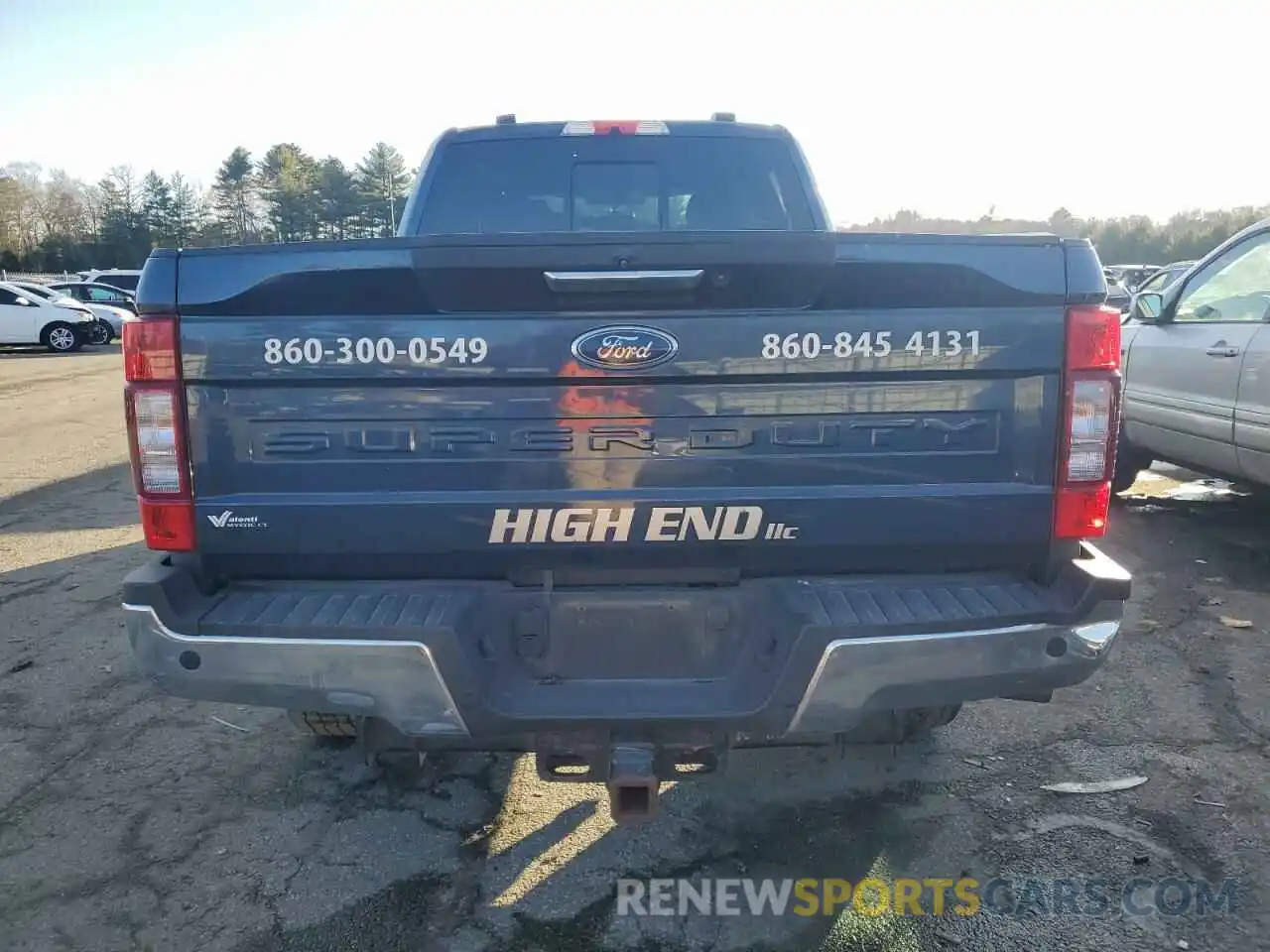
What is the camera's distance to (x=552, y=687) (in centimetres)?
240

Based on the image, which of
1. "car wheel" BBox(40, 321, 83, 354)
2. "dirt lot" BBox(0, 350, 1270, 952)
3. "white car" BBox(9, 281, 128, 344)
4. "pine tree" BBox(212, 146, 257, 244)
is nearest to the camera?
"dirt lot" BBox(0, 350, 1270, 952)

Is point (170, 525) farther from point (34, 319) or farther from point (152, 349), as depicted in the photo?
point (34, 319)

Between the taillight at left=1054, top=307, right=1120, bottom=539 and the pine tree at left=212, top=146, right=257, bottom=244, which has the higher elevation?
the pine tree at left=212, top=146, right=257, bottom=244

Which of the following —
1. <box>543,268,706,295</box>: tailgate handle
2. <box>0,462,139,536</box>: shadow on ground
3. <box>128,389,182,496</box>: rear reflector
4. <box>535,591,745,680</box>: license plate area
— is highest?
<box>543,268,706,295</box>: tailgate handle

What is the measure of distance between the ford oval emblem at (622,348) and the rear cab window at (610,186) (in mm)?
2122

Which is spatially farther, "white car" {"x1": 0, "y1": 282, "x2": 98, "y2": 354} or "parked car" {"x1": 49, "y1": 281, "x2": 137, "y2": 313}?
"parked car" {"x1": 49, "y1": 281, "x2": 137, "y2": 313}

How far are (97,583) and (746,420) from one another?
15.7 ft

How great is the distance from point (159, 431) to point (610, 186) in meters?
2.60

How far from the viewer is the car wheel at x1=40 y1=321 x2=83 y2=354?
2298 centimetres

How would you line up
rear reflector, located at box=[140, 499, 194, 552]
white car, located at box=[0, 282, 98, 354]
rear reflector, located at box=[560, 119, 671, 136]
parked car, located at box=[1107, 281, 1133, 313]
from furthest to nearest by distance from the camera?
white car, located at box=[0, 282, 98, 354]
rear reflector, located at box=[560, 119, 671, 136]
parked car, located at box=[1107, 281, 1133, 313]
rear reflector, located at box=[140, 499, 194, 552]

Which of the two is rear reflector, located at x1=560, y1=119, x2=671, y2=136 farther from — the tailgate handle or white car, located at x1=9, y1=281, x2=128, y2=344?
white car, located at x1=9, y1=281, x2=128, y2=344

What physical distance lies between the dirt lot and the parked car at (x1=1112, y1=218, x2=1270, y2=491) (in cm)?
153

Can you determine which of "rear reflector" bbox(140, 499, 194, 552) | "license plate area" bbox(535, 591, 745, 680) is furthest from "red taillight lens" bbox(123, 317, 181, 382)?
"license plate area" bbox(535, 591, 745, 680)

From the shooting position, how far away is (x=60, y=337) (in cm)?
2312
